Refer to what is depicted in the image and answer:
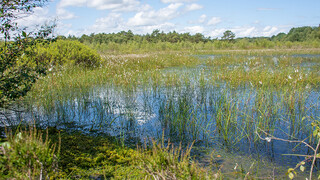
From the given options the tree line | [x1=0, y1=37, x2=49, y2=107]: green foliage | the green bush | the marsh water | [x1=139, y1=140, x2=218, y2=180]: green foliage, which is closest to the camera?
[x1=139, y1=140, x2=218, y2=180]: green foliage

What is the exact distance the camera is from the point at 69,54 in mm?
10891

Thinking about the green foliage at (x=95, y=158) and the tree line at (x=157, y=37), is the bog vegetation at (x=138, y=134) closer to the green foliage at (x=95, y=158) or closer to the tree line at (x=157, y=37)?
the green foliage at (x=95, y=158)

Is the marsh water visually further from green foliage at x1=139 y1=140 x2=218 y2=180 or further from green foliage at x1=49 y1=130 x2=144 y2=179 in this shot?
green foliage at x1=139 y1=140 x2=218 y2=180

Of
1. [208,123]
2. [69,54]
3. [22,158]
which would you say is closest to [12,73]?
[22,158]

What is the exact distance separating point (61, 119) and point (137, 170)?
3236 millimetres

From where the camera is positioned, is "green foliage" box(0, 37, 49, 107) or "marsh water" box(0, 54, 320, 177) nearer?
"green foliage" box(0, 37, 49, 107)

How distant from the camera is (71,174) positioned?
3.05 m

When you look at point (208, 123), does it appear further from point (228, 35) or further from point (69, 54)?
point (228, 35)

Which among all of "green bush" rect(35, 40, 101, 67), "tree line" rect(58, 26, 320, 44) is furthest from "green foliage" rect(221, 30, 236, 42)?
"green bush" rect(35, 40, 101, 67)

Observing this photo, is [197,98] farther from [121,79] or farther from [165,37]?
[165,37]

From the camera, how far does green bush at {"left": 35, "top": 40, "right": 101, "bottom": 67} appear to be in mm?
10195


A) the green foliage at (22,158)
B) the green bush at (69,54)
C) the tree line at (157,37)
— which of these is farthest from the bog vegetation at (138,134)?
the tree line at (157,37)

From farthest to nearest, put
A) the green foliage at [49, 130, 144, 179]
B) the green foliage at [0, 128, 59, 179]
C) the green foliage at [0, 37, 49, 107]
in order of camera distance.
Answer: the green foliage at [0, 37, 49, 107] < the green foliage at [49, 130, 144, 179] < the green foliage at [0, 128, 59, 179]

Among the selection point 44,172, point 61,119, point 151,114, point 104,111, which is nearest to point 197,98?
point 151,114
